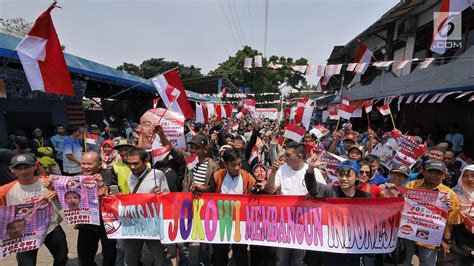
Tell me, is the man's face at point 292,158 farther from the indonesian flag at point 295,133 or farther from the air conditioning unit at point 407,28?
the air conditioning unit at point 407,28

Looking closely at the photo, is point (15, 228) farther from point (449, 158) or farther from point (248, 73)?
point (248, 73)

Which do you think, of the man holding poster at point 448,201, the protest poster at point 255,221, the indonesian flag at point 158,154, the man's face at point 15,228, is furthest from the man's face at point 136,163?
the man holding poster at point 448,201

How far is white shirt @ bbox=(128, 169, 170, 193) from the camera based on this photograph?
3.32 m

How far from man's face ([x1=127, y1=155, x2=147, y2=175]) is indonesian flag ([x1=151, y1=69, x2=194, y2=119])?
189cm

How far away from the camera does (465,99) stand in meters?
9.21

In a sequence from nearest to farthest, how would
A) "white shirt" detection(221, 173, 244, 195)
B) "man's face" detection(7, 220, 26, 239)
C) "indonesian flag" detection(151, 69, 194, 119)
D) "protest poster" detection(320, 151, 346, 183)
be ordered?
"man's face" detection(7, 220, 26, 239), "white shirt" detection(221, 173, 244, 195), "protest poster" detection(320, 151, 346, 183), "indonesian flag" detection(151, 69, 194, 119)

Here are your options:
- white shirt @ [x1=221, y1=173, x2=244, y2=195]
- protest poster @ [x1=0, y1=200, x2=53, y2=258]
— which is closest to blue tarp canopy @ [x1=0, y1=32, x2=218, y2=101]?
protest poster @ [x1=0, y1=200, x2=53, y2=258]

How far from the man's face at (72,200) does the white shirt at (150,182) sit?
22.2 inches

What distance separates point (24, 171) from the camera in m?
2.85

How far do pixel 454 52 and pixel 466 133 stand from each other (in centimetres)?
306

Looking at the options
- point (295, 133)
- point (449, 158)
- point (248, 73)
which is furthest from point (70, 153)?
point (248, 73)

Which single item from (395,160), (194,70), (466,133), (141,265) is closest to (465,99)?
(466,133)

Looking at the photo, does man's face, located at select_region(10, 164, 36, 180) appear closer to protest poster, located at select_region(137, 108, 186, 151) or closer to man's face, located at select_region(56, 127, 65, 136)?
protest poster, located at select_region(137, 108, 186, 151)

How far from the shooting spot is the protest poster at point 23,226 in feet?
9.34
